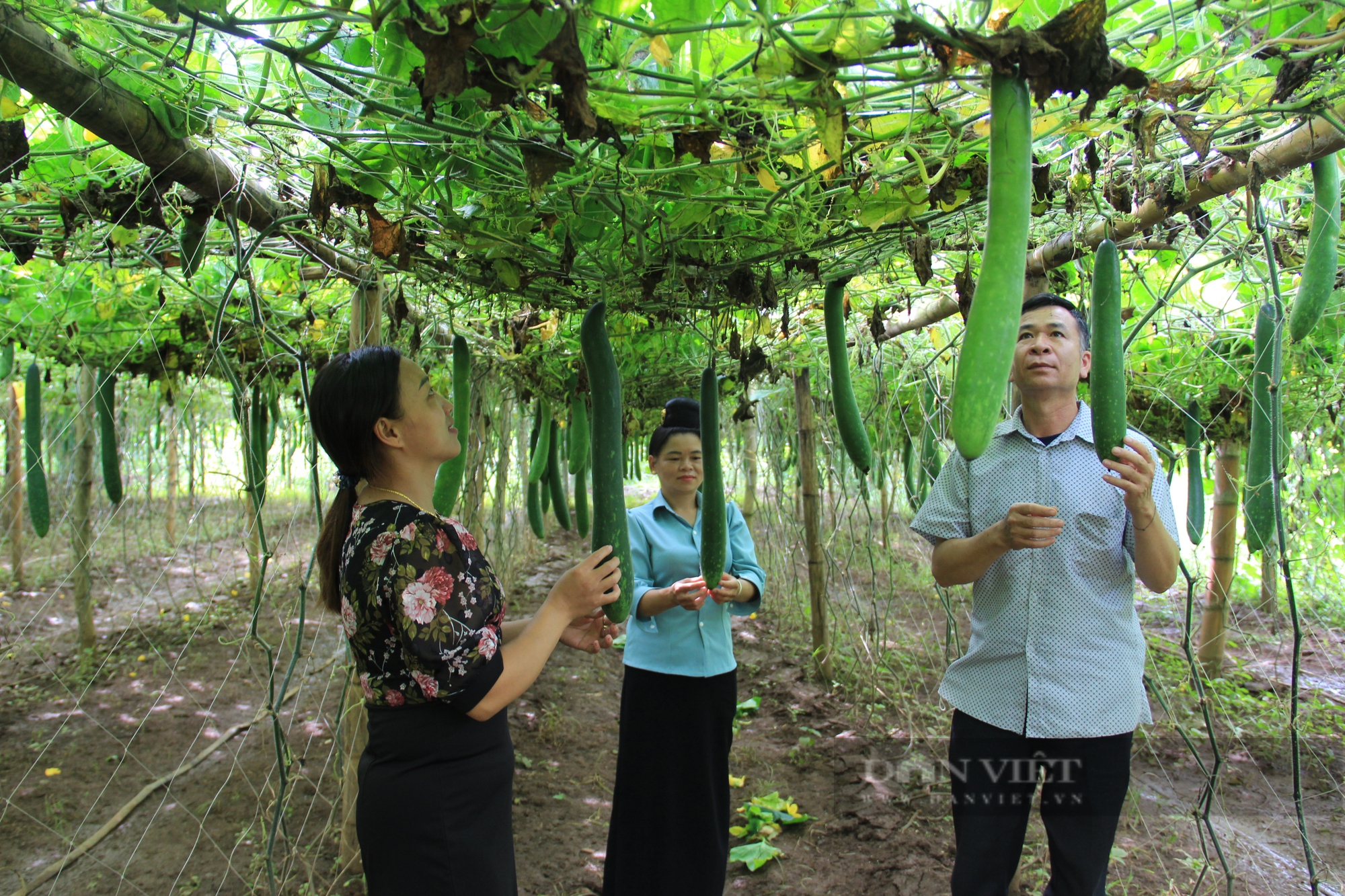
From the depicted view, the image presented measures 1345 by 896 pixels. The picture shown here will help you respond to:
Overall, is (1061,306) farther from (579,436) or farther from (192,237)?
(579,436)

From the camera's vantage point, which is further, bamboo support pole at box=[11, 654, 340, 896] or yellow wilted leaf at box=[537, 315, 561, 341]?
yellow wilted leaf at box=[537, 315, 561, 341]

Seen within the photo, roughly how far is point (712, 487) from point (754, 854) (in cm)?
181

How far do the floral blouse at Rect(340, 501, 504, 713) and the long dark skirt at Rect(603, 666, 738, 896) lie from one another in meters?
1.13

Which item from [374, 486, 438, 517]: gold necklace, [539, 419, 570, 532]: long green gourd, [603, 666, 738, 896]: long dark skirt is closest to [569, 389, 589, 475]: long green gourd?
[539, 419, 570, 532]: long green gourd

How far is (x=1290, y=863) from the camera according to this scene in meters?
3.05

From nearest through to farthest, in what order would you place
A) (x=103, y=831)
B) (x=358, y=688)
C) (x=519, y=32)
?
(x=519, y=32)
(x=358, y=688)
(x=103, y=831)

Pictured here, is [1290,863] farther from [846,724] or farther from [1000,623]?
[1000,623]

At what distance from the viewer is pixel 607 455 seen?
1.71m

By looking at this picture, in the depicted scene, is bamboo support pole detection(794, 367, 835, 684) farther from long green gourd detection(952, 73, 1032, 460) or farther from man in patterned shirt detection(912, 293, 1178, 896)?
long green gourd detection(952, 73, 1032, 460)

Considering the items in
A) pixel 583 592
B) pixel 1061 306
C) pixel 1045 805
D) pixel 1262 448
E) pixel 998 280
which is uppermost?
pixel 1061 306

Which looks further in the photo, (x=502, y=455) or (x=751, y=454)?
(x=751, y=454)

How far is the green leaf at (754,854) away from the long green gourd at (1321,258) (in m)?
2.57

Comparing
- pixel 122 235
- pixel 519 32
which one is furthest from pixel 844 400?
pixel 122 235

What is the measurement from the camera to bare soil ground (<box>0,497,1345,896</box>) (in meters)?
2.91
